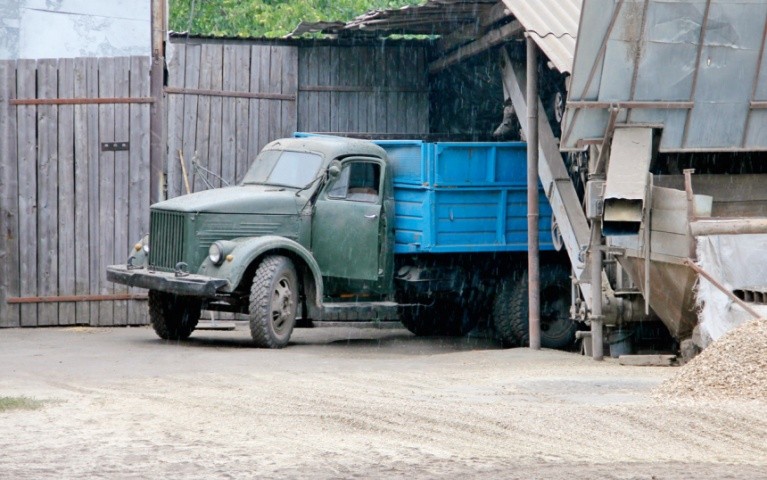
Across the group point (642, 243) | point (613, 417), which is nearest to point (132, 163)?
point (642, 243)

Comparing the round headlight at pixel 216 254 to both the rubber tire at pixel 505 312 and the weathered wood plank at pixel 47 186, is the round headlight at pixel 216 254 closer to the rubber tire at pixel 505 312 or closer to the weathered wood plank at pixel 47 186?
the weathered wood plank at pixel 47 186

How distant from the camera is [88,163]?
15.6 metres

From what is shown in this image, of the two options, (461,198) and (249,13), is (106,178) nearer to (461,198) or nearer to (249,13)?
(461,198)

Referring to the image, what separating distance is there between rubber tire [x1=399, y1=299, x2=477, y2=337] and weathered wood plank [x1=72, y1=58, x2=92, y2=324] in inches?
153

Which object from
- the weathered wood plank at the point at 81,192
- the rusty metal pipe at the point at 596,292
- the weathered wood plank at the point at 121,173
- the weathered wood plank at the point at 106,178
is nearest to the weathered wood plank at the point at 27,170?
the weathered wood plank at the point at 81,192

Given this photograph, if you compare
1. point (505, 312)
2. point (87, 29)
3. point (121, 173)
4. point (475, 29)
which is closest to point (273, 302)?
point (505, 312)

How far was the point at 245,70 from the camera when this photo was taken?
1631 centimetres

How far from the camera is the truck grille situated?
1357cm

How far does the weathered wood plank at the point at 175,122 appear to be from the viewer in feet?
52.0

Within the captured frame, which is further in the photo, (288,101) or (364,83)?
(364,83)

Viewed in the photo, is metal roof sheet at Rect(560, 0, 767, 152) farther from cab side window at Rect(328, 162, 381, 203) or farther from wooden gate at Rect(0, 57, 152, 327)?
wooden gate at Rect(0, 57, 152, 327)

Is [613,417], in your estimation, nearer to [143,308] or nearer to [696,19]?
[696,19]

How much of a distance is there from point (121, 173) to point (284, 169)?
2293 mm

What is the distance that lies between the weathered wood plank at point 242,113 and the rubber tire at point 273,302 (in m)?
3.03
